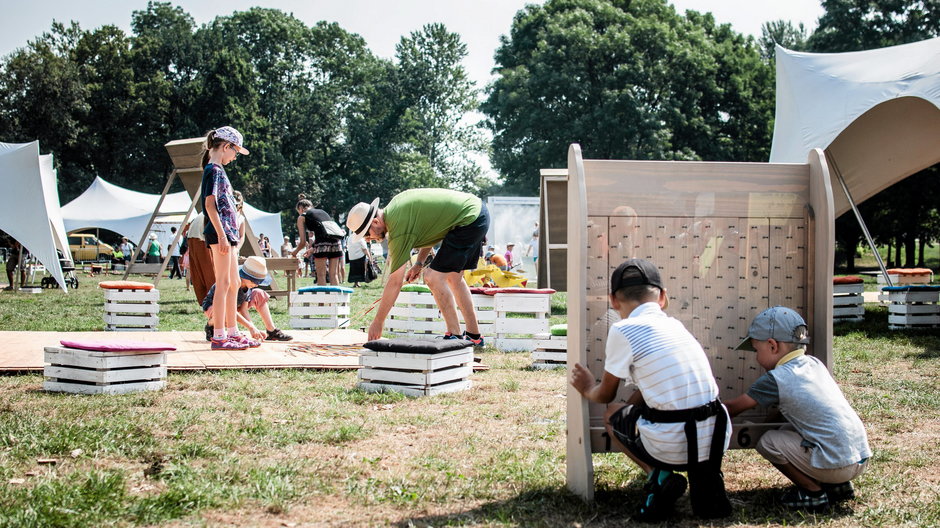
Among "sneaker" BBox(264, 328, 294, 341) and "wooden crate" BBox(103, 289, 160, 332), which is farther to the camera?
"wooden crate" BBox(103, 289, 160, 332)

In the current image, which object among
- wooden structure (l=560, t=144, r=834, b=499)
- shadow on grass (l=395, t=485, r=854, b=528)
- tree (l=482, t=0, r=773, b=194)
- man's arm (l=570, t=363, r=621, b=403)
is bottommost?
shadow on grass (l=395, t=485, r=854, b=528)

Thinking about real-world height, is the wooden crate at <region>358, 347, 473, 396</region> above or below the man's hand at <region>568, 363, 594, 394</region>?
below

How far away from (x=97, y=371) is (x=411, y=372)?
2.09 meters

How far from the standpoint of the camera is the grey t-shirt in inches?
132

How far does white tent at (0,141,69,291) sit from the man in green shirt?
35.8 feet

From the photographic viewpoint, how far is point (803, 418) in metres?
3.42

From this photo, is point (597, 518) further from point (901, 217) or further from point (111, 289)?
point (901, 217)

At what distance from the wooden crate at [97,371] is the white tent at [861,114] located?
1047 centimetres

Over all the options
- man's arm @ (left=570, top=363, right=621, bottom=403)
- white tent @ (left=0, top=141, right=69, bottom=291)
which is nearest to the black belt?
man's arm @ (left=570, top=363, right=621, bottom=403)

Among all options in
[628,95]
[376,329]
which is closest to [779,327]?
[376,329]

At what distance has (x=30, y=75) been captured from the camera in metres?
46.4

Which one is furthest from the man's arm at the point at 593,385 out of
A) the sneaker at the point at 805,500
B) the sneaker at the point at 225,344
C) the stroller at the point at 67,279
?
the stroller at the point at 67,279

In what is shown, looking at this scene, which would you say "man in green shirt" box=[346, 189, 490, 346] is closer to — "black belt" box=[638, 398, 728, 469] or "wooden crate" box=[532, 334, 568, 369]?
"wooden crate" box=[532, 334, 568, 369]

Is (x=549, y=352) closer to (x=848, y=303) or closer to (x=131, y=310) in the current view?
(x=131, y=310)
